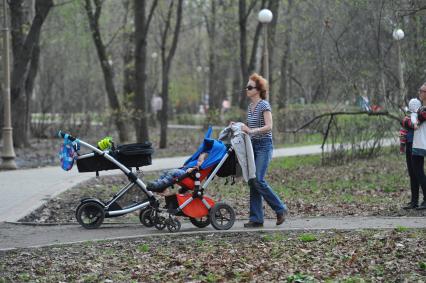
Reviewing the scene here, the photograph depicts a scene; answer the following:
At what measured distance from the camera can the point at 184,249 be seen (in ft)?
28.3

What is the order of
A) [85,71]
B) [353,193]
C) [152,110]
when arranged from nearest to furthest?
[353,193] < [152,110] < [85,71]

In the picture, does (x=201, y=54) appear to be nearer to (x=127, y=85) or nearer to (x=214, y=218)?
(x=127, y=85)

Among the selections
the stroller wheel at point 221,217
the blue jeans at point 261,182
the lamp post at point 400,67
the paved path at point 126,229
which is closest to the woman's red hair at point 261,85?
the blue jeans at point 261,182

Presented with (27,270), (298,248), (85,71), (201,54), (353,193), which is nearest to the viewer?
(27,270)

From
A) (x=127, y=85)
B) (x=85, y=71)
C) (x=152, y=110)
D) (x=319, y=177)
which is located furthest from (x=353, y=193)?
(x=85, y=71)

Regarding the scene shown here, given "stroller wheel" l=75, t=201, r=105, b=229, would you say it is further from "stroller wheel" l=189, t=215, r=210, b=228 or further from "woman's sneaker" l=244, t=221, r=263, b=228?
"woman's sneaker" l=244, t=221, r=263, b=228

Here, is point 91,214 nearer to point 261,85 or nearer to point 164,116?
point 261,85

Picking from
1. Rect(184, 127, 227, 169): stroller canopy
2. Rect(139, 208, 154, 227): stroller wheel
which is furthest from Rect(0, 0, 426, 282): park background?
Rect(184, 127, 227, 169): stroller canopy

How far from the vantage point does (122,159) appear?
396 inches

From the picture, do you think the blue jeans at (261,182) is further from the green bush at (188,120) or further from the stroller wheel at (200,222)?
the green bush at (188,120)

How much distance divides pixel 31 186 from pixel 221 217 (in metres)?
A: 6.56

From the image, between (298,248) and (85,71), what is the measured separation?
42.6m

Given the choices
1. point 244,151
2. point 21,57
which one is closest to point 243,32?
point 21,57

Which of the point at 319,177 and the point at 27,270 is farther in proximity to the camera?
the point at 319,177
